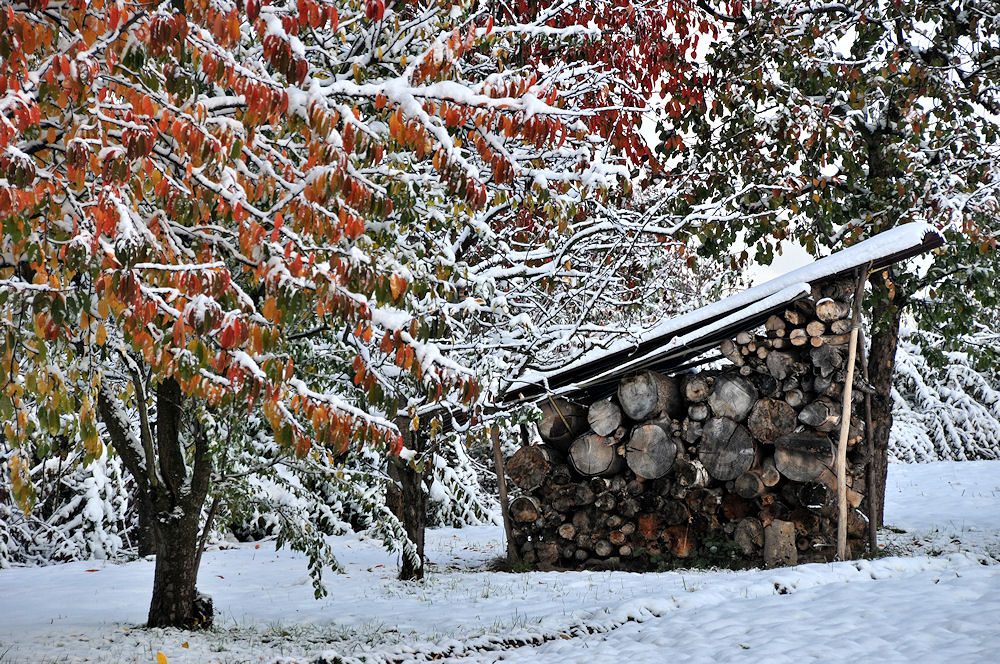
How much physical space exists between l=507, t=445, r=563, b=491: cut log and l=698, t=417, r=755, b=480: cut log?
5.47 feet

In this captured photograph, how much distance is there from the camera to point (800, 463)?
7.76m

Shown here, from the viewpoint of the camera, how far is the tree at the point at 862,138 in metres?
9.17

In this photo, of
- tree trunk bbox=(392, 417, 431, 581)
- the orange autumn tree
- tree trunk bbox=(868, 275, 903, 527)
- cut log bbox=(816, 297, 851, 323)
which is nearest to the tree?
tree trunk bbox=(868, 275, 903, 527)

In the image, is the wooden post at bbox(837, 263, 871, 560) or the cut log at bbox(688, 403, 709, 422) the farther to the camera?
the cut log at bbox(688, 403, 709, 422)

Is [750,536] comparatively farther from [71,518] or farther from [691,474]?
[71,518]

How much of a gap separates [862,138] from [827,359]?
3.74 m

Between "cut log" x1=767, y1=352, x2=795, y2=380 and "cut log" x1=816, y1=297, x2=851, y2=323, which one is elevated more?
"cut log" x1=816, y1=297, x2=851, y2=323

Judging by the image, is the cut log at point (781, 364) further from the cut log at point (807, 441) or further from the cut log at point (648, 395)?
the cut log at point (648, 395)

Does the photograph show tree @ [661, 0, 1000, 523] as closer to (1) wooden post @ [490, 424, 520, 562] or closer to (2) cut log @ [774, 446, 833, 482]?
(2) cut log @ [774, 446, 833, 482]

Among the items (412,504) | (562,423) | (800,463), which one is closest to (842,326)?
(800,463)

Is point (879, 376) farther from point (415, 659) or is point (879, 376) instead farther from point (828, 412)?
point (415, 659)

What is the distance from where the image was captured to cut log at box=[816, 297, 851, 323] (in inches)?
307

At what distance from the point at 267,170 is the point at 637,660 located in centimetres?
351

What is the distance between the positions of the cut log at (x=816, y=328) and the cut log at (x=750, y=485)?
1.47m
